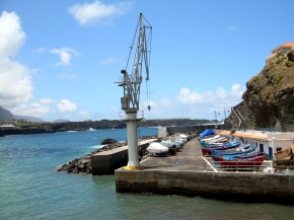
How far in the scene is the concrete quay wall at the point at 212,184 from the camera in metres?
26.2

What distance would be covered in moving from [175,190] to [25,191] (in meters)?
14.6

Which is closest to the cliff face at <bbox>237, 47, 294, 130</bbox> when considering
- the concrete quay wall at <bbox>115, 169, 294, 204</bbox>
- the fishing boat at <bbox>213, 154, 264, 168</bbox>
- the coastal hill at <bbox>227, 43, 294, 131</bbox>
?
the coastal hill at <bbox>227, 43, 294, 131</bbox>

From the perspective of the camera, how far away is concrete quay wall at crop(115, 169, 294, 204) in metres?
26.2

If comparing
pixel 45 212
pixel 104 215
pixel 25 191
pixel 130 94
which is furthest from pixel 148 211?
pixel 25 191

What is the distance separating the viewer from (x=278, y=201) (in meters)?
A: 26.2

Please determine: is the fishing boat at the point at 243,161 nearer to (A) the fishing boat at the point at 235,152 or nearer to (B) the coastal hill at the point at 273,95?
(A) the fishing boat at the point at 235,152

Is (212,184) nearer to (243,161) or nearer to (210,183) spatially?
(210,183)

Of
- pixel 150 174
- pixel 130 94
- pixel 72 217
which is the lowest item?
pixel 72 217

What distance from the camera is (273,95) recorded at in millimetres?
61656

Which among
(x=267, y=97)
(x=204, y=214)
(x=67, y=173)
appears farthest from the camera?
(x=267, y=97)

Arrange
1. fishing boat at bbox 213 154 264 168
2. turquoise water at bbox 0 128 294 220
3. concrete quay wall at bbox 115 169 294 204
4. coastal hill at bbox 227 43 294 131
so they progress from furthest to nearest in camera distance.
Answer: coastal hill at bbox 227 43 294 131, fishing boat at bbox 213 154 264 168, concrete quay wall at bbox 115 169 294 204, turquoise water at bbox 0 128 294 220

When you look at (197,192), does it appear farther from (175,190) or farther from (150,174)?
(150,174)

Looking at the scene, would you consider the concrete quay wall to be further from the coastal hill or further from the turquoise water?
the coastal hill

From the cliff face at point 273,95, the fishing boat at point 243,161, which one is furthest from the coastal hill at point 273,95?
the fishing boat at point 243,161
